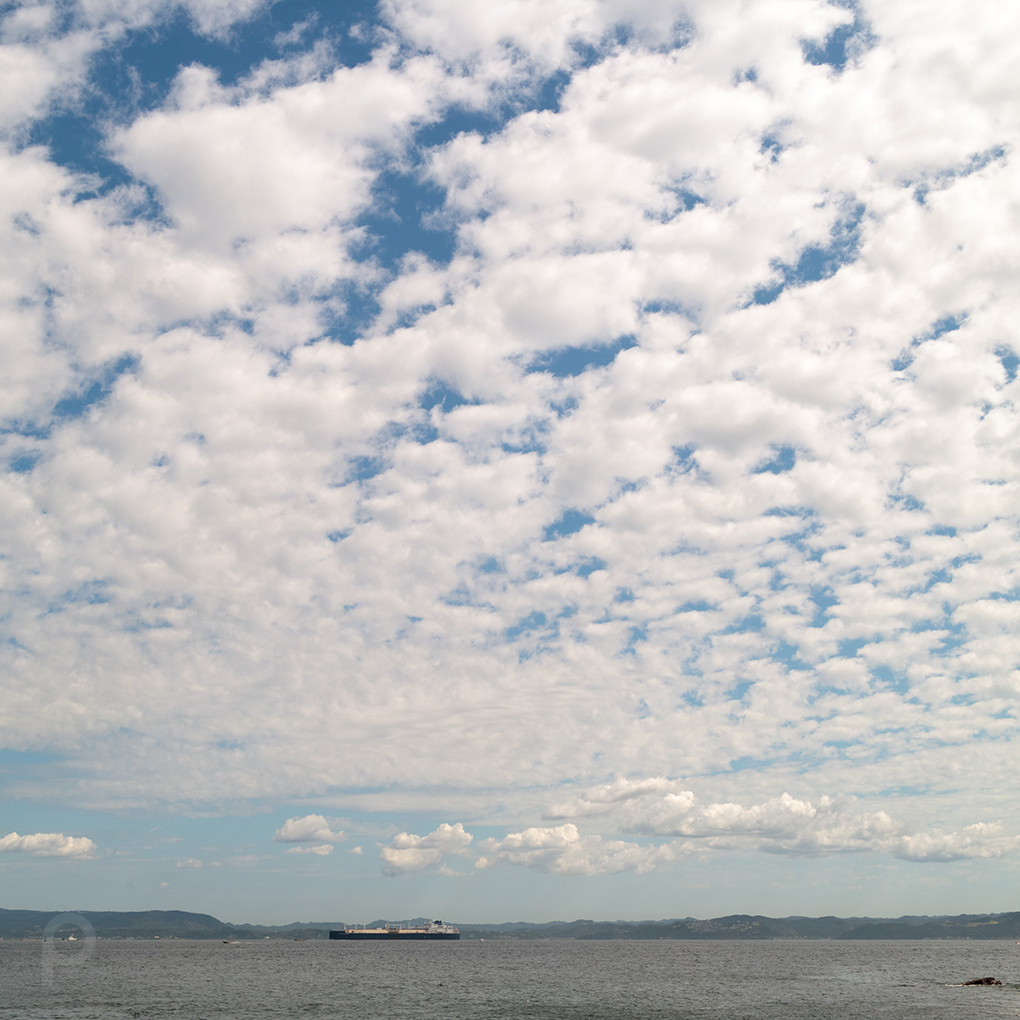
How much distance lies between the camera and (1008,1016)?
12412cm

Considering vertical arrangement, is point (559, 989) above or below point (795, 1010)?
below

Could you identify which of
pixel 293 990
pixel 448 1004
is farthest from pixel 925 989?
pixel 293 990

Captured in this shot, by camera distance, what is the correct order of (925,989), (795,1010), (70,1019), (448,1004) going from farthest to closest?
(925,989)
(448,1004)
(795,1010)
(70,1019)

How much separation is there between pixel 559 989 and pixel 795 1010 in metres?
62.2

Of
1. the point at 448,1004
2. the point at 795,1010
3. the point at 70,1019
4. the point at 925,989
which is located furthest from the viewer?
the point at 925,989

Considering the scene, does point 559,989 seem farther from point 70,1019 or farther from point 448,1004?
point 70,1019

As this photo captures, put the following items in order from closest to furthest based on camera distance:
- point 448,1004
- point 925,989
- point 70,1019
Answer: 1. point 70,1019
2. point 448,1004
3. point 925,989

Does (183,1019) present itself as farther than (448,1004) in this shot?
No

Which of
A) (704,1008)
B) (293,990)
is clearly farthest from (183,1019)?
(704,1008)

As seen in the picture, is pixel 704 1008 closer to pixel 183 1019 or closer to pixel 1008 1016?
pixel 1008 1016

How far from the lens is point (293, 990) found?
179 m

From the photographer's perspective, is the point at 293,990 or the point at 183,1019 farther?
the point at 293,990

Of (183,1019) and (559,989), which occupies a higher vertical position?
(183,1019)

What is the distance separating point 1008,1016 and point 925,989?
60368 mm
